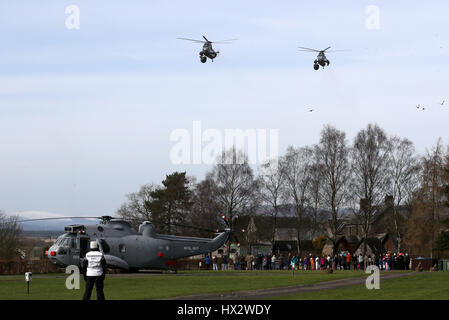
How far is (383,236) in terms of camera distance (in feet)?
475

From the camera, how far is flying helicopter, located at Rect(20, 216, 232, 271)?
49812 millimetres

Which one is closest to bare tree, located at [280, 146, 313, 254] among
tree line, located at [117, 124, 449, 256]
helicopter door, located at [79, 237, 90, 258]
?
tree line, located at [117, 124, 449, 256]

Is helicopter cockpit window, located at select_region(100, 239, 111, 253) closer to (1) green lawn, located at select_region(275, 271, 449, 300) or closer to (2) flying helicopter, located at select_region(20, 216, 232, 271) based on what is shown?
(2) flying helicopter, located at select_region(20, 216, 232, 271)

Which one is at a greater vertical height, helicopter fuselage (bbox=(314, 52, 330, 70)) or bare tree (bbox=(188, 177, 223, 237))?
helicopter fuselage (bbox=(314, 52, 330, 70))

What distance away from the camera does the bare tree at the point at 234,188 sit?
106500 millimetres

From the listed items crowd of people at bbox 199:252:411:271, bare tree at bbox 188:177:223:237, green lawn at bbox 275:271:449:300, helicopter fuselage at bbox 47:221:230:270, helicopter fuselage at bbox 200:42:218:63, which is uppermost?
helicopter fuselage at bbox 200:42:218:63

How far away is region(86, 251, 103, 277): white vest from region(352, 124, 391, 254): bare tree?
74607 mm

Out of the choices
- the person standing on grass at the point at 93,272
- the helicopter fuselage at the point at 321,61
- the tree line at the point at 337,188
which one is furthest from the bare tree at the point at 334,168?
the person standing on grass at the point at 93,272

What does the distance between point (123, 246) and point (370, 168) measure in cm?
5022

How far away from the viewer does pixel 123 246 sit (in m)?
52.7

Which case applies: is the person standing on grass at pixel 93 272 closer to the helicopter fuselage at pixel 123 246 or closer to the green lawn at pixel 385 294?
the green lawn at pixel 385 294

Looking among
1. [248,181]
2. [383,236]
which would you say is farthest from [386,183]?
[383,236]

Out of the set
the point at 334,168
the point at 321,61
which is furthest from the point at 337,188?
the point at 321,61
